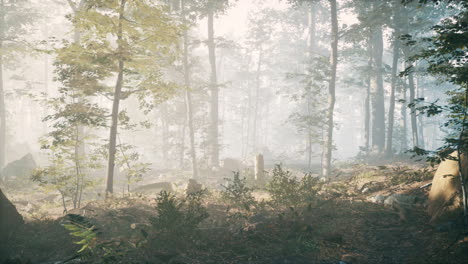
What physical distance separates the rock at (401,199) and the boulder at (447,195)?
0.55 m

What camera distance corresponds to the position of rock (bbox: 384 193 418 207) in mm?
6750

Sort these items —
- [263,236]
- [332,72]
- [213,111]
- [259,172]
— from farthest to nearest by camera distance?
[213,111] < [332,72] < [259,172] < [263,236]

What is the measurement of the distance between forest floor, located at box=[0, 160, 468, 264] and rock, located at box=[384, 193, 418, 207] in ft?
0.08

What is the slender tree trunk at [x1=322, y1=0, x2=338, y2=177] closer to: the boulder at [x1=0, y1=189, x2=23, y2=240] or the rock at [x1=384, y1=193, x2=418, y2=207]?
the rock at [x1=384, y1=193, x2=418, y2=207]

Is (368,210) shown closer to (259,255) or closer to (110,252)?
(259,255)

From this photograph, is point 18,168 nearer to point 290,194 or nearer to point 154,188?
point 154,188

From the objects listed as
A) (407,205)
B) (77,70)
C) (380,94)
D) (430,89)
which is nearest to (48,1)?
(77,70)

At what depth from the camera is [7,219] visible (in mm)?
6270

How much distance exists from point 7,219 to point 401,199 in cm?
969

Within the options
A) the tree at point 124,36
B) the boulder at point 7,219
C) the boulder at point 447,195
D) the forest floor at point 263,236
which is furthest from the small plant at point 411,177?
the boulder at point 7,219

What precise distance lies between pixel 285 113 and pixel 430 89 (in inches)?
1090

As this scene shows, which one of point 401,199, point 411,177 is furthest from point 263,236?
point 411,177

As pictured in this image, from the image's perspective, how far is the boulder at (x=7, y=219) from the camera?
6.07 meters

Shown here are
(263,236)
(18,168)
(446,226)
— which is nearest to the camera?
(446,226)
